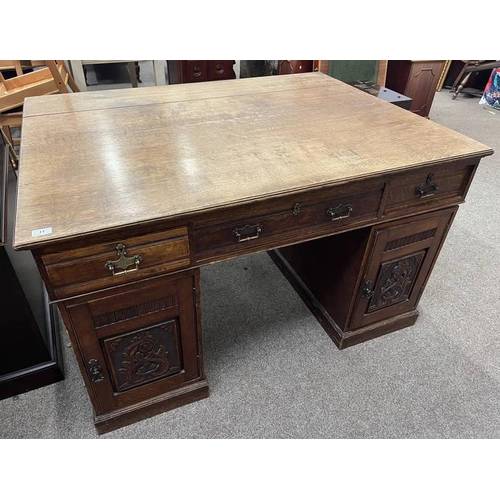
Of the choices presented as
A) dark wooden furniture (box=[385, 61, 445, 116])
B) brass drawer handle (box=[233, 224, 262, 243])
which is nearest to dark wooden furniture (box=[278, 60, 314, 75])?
dark wooden furniture (box=[385, 61, 445, 116])

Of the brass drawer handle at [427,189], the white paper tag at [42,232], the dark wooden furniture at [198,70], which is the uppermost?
the white paper tag at [42,232]

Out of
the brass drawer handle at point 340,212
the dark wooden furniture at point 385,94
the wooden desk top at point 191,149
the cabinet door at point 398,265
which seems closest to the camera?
the wooden desk top at point 191,149

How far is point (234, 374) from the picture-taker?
1479 mm

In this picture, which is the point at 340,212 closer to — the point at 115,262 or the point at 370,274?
the point at 370,274

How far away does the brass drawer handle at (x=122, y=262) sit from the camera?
0.90m

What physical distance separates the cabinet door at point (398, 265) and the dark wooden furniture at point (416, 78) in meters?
2.25

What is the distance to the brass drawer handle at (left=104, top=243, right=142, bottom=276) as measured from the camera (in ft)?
2.95

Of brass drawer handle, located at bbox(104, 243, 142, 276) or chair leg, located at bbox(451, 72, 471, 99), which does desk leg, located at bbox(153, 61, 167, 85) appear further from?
chair leg, located at bbox(451, 72, 471, 99)

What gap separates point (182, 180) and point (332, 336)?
97 centimetres

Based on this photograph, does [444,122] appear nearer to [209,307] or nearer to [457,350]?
[457,350]

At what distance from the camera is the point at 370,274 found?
4.54ft

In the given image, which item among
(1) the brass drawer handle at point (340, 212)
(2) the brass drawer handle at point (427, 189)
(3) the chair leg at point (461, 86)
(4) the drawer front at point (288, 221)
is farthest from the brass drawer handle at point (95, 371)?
(3) the chair leg at point (461, 86)

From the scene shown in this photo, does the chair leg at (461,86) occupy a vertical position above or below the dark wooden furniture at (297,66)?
below

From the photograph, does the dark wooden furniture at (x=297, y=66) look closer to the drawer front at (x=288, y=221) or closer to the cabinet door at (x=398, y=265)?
the cabinet door at (x=398, y=265)
